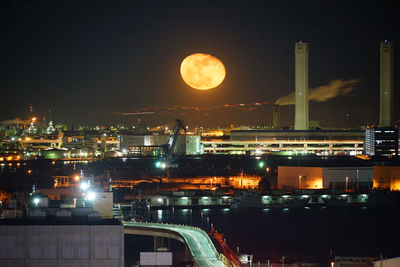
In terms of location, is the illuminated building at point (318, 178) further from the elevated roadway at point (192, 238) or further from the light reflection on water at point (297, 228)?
the elevated roadway at point (192, 238)

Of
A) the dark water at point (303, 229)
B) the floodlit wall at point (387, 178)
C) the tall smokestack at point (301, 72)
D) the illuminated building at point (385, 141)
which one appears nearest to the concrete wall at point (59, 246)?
the dark water at point (303, 229)

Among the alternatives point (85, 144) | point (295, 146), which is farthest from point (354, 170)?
point (85, 144)

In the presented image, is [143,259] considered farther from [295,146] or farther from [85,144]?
[85,144]

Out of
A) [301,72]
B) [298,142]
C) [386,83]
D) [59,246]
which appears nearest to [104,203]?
[59,246]

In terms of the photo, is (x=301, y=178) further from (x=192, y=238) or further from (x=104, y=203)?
(x=104, y=203)

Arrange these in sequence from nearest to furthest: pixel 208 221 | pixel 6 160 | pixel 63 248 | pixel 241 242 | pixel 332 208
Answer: pixel 63 248, pixel 241 242, pixel 208 221, pixel 332 208, pixel 6 160

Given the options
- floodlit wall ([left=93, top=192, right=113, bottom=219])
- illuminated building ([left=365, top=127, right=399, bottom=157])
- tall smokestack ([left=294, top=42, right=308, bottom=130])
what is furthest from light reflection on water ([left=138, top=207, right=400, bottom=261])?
tall smokestack ([left=294, top=42, right=308, bottom=130])
